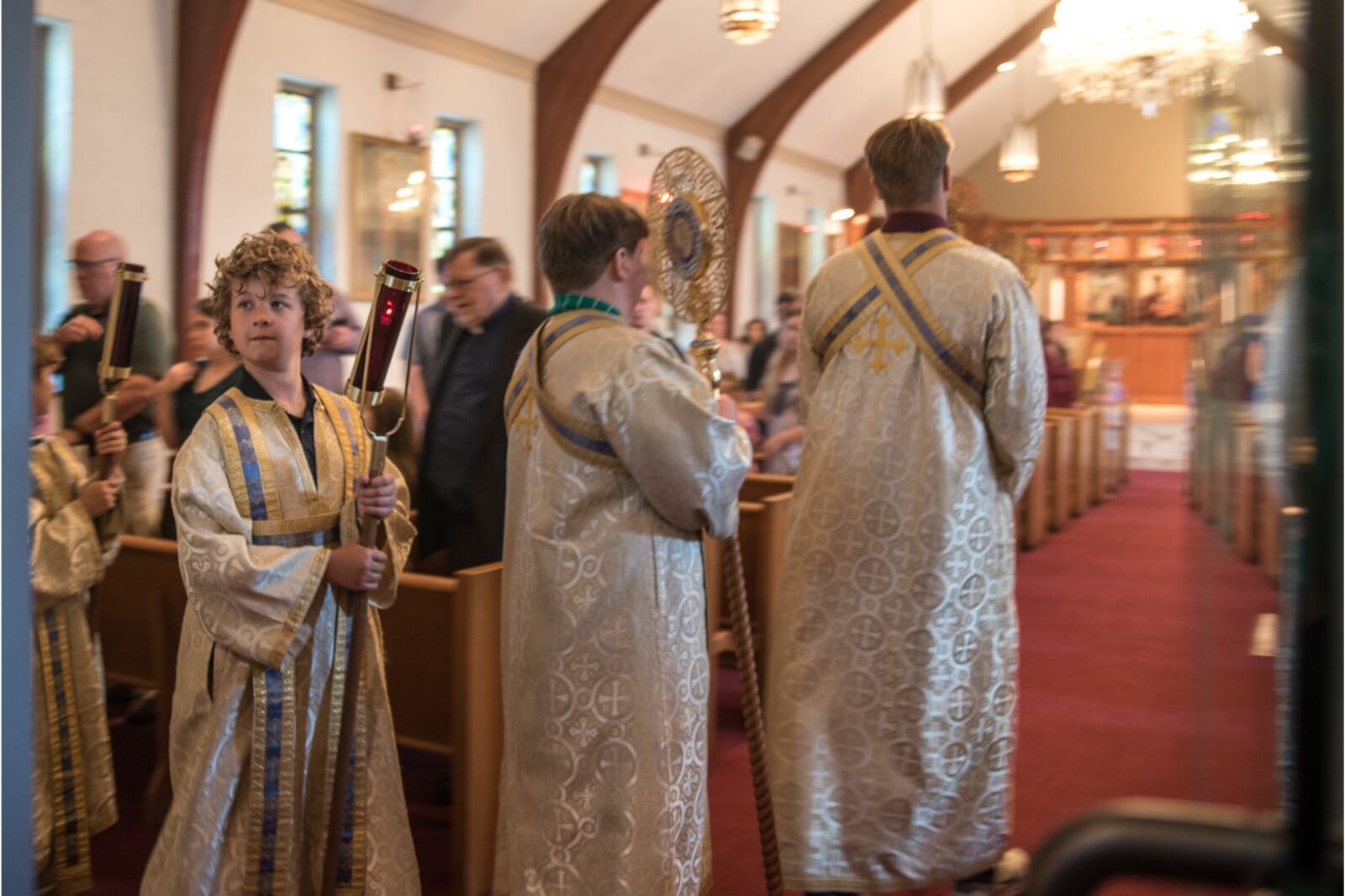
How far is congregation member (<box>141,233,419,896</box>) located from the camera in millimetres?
2363

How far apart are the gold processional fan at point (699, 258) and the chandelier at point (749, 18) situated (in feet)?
18.5

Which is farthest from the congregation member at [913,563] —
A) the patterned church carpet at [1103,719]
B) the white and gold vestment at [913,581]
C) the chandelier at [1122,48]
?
the chandelier at [1122,48]

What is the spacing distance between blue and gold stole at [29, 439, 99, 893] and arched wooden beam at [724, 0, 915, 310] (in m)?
11.9

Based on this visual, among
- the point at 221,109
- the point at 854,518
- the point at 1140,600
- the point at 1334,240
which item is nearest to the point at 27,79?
the point at 1334,240

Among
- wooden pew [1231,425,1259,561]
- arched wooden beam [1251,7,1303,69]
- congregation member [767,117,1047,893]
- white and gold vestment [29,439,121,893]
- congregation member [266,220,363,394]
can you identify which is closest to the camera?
arched wooden beam [1251,7,1303,69]

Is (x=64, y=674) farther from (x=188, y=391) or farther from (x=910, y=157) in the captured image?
(x=910, y=157)

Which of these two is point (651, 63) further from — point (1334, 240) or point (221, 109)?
point (1334, 240)

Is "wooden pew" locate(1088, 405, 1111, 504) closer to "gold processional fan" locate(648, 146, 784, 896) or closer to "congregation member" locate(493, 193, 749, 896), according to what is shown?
"gold processional fan" locate(648, 146, 784, 896)

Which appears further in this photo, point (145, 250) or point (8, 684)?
point (145, 250)

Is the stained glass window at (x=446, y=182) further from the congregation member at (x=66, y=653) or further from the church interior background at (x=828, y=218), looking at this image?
the congregation member at (x=66, y=653)

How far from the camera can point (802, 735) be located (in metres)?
2.88

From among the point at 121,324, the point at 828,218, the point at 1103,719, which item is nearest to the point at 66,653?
the point at 121,324

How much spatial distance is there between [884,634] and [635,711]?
2.23 feet

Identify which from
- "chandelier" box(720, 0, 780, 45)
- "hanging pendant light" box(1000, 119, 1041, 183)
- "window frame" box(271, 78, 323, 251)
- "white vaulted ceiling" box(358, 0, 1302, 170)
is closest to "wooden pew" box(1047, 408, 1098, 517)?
"hanging pendant light" box(1000, 119, 1041, 183)
